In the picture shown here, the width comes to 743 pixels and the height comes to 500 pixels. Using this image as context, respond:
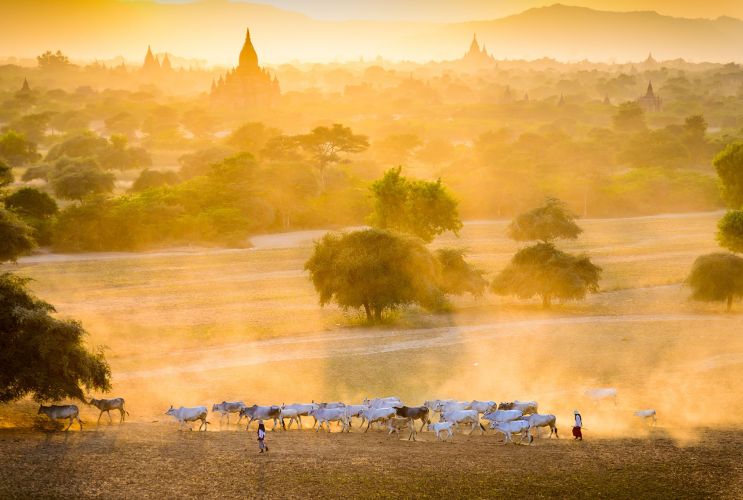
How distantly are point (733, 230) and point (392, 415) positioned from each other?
36111 mm

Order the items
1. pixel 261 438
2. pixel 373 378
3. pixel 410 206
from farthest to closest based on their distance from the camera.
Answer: pixel 410 206 → pixel 373 378 → pixel 261 438

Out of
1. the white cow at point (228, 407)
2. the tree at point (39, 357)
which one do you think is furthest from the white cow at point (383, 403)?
the tree at point (39, 357)

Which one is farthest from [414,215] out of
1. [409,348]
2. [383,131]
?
[383,131]

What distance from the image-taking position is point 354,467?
68.8ft

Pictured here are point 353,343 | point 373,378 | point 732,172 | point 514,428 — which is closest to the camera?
point 514,428

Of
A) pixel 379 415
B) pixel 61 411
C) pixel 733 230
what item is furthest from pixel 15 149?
pixel 379 415

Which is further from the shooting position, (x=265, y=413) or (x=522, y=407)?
(x=522, y=407)

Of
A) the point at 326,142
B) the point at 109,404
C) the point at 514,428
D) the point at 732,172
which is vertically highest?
the point at 326,142

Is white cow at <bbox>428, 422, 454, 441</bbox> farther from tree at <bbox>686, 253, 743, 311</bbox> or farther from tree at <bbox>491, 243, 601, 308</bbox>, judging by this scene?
tree at <bbox>686, 253, 743, 311</bbox>

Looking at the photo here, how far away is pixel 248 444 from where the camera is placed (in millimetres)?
23000

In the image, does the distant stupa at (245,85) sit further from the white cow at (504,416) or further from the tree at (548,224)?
the white cow at (504,416)

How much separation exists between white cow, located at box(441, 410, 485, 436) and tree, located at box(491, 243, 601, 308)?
69.5 ft

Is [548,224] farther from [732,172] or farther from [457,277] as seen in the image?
[457,277]

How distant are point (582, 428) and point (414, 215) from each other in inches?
1329
